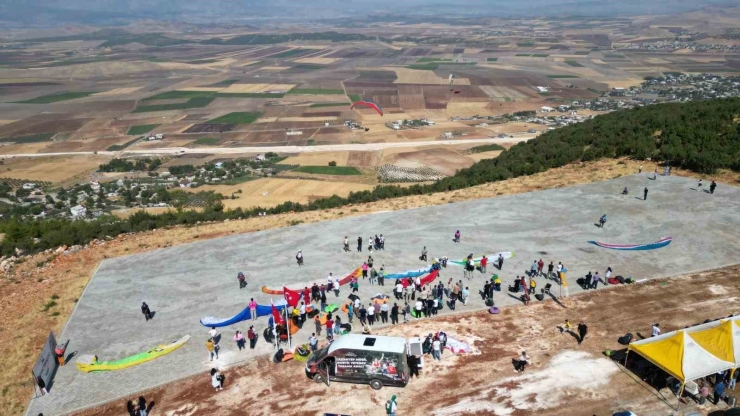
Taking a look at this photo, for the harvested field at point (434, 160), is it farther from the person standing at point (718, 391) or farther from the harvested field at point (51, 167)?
the person standing at point (718, 391)

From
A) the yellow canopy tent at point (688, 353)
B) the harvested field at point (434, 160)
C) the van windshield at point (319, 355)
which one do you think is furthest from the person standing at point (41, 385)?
the harvested field at point (434, 160)

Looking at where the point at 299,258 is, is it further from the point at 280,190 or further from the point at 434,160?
the point at 434,160

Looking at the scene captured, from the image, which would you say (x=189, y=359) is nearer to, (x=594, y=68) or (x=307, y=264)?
(x=307, y=264)

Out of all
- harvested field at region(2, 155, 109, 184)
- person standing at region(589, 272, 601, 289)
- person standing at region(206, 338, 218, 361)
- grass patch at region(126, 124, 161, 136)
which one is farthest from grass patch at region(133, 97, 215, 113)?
person standing at region(589, 272, 601, 289)

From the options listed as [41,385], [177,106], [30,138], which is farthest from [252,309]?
[177,106]

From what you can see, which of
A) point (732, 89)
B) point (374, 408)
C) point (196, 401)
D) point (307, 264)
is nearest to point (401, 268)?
point (307, 264)

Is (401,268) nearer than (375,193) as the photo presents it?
Yes

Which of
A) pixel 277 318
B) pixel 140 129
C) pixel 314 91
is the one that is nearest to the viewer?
pixel 277 318
